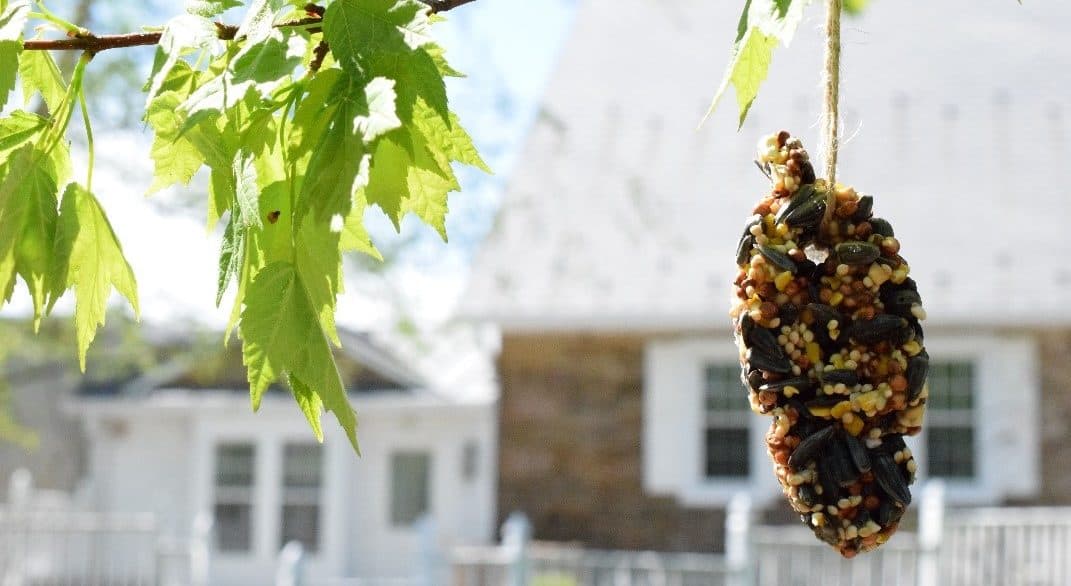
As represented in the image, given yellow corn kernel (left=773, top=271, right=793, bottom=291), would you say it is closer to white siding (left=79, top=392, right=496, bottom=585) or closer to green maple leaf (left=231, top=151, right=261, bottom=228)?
green maple leaf (left=231, top=151, right=261, bottom=228)

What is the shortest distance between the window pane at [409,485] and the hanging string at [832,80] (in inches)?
585

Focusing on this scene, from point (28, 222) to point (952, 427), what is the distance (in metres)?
9.76

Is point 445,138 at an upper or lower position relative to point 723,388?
lower

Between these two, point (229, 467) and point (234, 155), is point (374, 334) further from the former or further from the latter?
point (234, 155)

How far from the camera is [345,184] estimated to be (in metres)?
1.10

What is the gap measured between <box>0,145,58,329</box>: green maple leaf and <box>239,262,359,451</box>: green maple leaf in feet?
0.81

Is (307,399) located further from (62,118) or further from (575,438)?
(575,438)

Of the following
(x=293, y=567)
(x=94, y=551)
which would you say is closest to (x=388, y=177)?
(x=293, y=567)

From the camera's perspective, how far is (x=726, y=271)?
1057cm

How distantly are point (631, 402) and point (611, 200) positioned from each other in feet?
5.35

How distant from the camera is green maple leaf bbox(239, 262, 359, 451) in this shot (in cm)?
123

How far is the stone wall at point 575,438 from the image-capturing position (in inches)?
425

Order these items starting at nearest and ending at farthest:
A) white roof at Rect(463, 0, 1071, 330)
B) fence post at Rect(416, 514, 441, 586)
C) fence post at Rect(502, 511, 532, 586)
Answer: fence post at Rect(502, 511, 532, 586)
fence post at Rect(416, 514, 441, 586)
white roof at Rect(463, 0, 1071, 330)

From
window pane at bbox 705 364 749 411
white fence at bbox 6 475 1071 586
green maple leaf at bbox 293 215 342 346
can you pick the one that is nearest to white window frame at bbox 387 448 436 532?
white fence at bbox 6 475 1071 586
